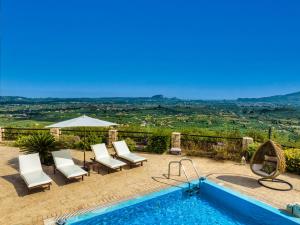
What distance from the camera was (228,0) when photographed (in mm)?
27484

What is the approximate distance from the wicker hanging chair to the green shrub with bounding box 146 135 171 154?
4627 mm

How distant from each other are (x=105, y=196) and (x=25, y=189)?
2628 mm

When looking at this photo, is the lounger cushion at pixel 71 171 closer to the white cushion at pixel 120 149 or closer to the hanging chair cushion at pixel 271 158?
the white cushion at pixel 120 149

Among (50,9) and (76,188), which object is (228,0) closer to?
(50,9)

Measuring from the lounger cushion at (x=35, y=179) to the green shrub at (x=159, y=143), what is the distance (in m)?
5.88

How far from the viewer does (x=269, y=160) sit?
29.0ft

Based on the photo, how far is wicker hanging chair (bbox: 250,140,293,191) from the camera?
8.26 m

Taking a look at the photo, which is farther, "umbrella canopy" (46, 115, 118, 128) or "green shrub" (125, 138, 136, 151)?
"green shrub" (125, 138, 136, 151)

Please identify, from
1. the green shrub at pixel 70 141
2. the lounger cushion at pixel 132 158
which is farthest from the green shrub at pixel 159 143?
the green shrub at pixel 70 141

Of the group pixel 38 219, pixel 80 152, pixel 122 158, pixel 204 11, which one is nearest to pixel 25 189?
pixel 38 219

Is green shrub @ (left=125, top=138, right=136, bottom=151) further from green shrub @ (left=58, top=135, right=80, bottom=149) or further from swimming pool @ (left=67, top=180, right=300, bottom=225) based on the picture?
swimming pool @ (left=67, top=180, right=300, bottom=225)

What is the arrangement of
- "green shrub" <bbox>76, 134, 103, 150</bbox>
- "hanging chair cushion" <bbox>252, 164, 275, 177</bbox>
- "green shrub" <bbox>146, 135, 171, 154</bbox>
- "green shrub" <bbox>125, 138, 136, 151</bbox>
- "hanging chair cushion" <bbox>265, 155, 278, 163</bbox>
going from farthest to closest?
"green shrub" <bbox>76, 134, 103, 150</bbox>
"green shrub" <bbox>125, 138, 136, 151</bbox>
"green shrub" <bbox>146, 135, 171, 154</bbox>
"hanging chair cushion" <bbox>265, 155, 278, 163</bbox>
"hanging chair cushion" <bbox>252, 164, 275, 177</bbox>

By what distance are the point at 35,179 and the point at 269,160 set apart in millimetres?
7983

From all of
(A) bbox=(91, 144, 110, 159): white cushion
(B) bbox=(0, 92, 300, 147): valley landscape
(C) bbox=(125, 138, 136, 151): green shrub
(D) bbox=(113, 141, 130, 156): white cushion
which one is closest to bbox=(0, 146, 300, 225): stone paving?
(A) bbox=(91, 144, 110, 159): white cushion
